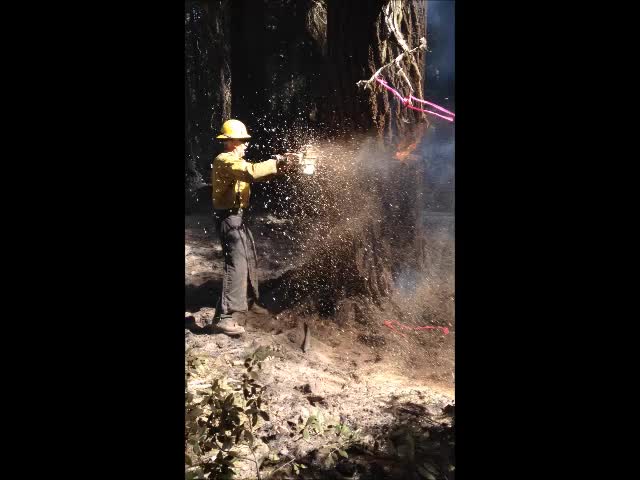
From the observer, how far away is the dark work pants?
2.56 meters

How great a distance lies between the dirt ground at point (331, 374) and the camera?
243 cm

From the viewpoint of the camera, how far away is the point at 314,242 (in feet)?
8.38

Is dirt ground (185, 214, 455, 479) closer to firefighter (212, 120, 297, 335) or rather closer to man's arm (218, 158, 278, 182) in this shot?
firefighter (212, 120, 297, 335)

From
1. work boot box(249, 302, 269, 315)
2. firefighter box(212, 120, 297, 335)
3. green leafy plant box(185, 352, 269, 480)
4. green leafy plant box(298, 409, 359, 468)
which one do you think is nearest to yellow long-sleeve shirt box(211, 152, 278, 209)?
firefighter box(212, 120, 297, 335)

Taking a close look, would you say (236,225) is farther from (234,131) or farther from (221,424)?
(221,424)

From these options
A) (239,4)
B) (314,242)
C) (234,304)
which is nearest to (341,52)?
(239,4)

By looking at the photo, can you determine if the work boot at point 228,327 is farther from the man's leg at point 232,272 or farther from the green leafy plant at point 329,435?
the green leafy plant at point 329,435

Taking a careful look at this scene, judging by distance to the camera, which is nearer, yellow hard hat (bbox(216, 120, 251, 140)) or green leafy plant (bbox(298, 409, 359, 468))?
green leafy plant (bbox(298, 409, 359, 468))

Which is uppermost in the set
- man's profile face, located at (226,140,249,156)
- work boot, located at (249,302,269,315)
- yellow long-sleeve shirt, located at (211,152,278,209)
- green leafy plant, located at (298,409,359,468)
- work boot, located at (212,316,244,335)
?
man's profile face, located at (226,140,249,156)

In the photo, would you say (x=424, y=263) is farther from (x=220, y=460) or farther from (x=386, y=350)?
(x=220, y=460)

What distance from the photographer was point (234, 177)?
256 centimetres

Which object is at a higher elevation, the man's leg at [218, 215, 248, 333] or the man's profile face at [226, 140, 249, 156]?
the man's profile face at [226, 140, 249, 156]

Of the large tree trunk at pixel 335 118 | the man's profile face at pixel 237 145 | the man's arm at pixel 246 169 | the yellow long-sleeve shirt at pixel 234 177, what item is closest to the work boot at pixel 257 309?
the large tree trunk at pixel 335 118

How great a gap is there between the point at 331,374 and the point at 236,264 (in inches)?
22.7
